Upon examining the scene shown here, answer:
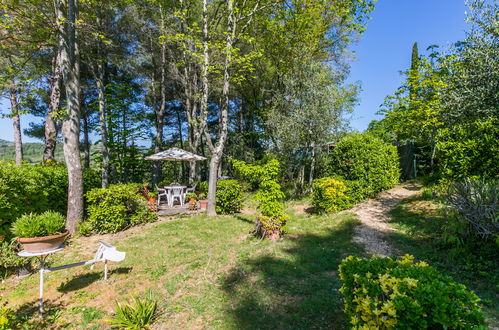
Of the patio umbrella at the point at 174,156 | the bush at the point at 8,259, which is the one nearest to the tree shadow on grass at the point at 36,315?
the bush at the point at 8,259

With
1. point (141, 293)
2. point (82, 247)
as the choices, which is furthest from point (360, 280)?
point (82, 247)

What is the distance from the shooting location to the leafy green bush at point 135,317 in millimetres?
2895

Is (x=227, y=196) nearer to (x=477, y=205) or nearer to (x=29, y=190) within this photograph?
(x=29, y=190)

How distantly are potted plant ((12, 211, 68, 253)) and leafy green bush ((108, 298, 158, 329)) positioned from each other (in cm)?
154

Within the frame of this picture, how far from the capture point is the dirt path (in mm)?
5497

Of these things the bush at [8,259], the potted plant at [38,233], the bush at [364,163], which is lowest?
the bush at [8,259]

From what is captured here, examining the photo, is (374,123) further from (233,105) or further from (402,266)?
(402,266)

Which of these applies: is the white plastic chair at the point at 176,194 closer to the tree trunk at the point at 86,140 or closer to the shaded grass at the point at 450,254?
the shaded grass at the point at 450,254

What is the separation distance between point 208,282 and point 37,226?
291 cm

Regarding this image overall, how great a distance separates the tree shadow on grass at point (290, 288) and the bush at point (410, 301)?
3.28 feet

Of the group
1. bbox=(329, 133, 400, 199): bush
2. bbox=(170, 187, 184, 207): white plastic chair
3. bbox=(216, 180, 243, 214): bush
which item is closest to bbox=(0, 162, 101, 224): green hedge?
bbox=(170, 187, 184, 207): white plastic chair

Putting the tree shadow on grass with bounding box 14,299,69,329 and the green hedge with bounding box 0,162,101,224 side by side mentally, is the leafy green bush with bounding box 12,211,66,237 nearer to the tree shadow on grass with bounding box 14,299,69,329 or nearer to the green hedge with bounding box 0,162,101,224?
the tree shadow on grass with bounding box 14,299,69,329

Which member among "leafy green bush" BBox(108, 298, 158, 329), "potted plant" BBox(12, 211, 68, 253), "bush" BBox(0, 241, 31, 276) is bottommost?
"leafy green bush" BBox(108, 298, 158, 329)

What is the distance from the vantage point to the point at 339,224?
292 inches
